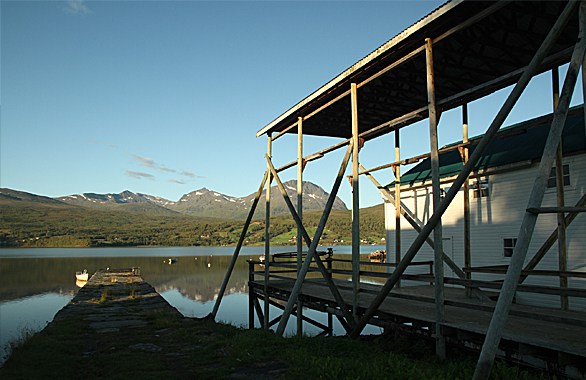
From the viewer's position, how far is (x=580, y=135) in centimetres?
1334

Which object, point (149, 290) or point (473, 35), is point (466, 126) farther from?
point (149, 290)

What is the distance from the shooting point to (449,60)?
34.8 ft

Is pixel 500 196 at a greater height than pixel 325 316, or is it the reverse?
pixel 500 196

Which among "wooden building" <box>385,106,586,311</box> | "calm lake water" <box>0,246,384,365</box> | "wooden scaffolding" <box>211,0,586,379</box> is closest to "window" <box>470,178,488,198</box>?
"wooden building" <box>385,106,586,311</box>

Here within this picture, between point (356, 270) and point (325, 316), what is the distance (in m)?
16.8

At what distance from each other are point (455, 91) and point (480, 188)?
17.3ft

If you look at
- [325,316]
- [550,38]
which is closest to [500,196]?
[550,38]

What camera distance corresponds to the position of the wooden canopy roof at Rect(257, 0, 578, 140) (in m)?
8.25

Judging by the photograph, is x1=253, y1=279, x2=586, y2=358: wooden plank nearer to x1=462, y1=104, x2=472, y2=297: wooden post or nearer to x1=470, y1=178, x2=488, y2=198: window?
x1=462, y1=104, x2=472, y2=297: wooden post

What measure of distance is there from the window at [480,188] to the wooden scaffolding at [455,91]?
354cm

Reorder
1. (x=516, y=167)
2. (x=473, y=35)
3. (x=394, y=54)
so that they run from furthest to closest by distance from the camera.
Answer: (x=516, y=167) → (x=394, y=54) → (x=473, y=35)

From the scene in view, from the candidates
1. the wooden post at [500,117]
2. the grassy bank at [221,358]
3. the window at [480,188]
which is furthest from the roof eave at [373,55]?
the window at [480,188]

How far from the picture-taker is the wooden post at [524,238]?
577 cm

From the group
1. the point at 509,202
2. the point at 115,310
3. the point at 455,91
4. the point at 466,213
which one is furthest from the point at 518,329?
the point at 115,310
